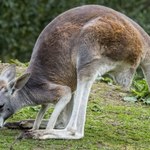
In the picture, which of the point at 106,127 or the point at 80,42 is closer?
the point at 80,42

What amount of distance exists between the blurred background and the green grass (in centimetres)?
585

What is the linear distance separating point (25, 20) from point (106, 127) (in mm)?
7486

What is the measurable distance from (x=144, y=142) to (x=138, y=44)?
0.84 metres

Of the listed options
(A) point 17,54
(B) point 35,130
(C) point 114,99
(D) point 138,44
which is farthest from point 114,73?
(A) point 17,54

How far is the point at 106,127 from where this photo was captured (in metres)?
7.94

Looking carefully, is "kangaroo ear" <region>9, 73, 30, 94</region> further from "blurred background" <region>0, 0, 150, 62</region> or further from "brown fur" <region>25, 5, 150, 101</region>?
"blurred background" <region>0, 0, 150, 62</region>

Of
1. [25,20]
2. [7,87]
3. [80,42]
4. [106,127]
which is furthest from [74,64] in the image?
[25,20]

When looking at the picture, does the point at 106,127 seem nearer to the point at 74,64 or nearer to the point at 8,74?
the point at 74,64

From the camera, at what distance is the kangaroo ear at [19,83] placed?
7.40m

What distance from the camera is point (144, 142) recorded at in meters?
7.50

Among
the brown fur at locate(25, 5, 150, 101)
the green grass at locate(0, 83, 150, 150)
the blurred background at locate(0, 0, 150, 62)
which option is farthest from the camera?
the blurred background at locate(0, 0, 150, 62)

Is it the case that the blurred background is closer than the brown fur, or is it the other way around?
the brown fur

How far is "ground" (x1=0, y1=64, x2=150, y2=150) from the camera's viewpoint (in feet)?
23.8

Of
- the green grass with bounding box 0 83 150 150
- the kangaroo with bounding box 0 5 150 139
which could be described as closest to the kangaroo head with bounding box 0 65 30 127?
the kangaroo with bounding box 0 5 150 139
